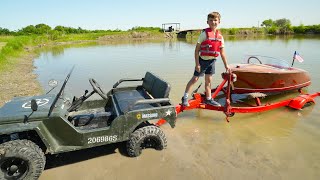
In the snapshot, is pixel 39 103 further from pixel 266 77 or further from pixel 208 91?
pixel 266 77

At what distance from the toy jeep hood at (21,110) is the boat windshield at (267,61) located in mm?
6484

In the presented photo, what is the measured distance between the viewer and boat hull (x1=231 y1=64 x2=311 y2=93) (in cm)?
732

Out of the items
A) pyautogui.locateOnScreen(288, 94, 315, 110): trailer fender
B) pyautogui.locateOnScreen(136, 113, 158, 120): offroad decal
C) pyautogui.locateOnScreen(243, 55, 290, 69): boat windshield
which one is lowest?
pyautogui.locateOnScreen(288, 94, 315, 110): trailer fender

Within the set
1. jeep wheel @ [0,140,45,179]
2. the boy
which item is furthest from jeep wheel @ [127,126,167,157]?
the boy

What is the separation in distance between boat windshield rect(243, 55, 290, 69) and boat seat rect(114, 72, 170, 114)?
440cm

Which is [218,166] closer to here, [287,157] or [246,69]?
[287,157]

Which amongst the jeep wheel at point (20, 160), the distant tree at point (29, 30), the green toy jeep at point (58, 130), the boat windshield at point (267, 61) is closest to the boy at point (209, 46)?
the green toy jeep at point (58, 130)

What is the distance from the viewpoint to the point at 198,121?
6.59 metres

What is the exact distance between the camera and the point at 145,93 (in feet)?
18.7

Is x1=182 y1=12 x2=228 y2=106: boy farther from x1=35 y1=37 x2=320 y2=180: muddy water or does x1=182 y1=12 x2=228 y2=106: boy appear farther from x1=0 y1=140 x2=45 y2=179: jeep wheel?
x1=0 y1=140 x2=45 y2=179: jeep wheel

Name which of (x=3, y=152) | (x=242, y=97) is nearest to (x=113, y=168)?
(x=3, y=152)

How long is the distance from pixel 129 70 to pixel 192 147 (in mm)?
9910

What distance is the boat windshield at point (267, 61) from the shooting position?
8203 mm

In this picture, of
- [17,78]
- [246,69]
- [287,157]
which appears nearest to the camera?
[287,157]
